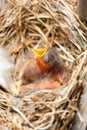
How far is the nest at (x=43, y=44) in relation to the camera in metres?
3.47

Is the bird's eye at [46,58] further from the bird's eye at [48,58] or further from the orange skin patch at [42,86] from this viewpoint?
the orange skin patch at [42,86]

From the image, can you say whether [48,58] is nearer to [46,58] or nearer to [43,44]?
[46,58]

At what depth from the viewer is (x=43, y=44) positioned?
414cm

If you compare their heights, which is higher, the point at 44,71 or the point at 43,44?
the point at 43,44

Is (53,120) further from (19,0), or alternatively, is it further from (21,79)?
(19,0)

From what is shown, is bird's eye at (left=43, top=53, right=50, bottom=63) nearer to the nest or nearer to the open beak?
the open beak

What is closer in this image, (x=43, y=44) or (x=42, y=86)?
(x=42, y=86)

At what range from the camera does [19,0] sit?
4340 mm

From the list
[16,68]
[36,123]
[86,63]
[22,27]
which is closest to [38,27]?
[22,27]

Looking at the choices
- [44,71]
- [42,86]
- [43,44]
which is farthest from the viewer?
[43,44]

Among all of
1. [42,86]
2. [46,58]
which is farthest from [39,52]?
[42,86]

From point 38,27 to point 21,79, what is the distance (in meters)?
0.47

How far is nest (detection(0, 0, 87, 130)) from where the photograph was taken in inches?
137

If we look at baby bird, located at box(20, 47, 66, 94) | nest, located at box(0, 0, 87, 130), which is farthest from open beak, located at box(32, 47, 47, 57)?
nest, located at box(0, 0, 87, 130)
